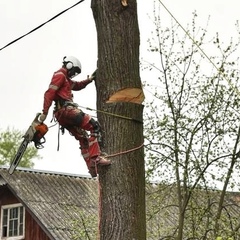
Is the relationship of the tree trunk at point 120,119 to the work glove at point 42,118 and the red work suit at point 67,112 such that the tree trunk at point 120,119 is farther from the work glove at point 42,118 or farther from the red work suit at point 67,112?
the work glove at point 42,118

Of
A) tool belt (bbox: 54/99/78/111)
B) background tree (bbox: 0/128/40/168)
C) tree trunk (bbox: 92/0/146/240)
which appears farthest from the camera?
background tree (bbox: 0/128/40/168)

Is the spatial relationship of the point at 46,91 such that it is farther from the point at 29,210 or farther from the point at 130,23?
the point at 29,210

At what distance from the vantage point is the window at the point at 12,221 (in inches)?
914

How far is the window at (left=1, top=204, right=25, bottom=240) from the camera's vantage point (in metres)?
23.2

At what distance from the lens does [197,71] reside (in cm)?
1505

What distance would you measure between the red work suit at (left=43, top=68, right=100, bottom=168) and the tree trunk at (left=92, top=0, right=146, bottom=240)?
0.24 m

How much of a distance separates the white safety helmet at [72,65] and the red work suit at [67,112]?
49mm

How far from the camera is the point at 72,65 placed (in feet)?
22.0

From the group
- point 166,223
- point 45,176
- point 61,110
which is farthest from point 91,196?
point 61,110

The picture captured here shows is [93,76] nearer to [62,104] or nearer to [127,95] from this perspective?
[62,104]

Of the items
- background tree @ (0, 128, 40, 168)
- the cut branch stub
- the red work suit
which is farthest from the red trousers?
background tree @ (0, 128, 40, 168)

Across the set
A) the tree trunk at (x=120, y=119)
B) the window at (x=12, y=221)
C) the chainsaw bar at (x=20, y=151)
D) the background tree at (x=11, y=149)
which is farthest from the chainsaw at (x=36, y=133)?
the background tree at (x=11, y=149)

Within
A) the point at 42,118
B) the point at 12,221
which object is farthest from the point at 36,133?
the point at 12,221

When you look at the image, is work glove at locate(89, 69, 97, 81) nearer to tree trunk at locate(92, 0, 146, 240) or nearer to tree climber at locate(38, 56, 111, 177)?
tree climber at locate(38, 56, 111, 177)
